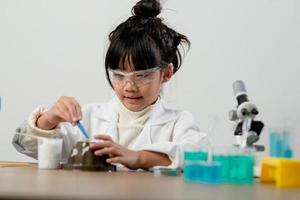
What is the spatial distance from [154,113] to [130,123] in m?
0.08

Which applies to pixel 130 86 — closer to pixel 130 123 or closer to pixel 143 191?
pixel 130 123

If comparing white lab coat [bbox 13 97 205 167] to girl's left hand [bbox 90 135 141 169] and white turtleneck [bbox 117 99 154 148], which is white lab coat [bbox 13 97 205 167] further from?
girl's left hand [bbox 90 135 141 169]

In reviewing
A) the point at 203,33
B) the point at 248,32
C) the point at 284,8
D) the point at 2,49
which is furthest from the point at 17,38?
the point at 284,8

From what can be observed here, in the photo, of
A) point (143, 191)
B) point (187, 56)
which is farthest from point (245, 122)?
point (187, 56)

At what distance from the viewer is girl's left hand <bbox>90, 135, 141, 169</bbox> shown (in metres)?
1.13

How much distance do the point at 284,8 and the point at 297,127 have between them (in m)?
0.46

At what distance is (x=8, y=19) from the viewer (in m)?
2.18

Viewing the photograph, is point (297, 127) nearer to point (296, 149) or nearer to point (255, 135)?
point (296, 149)

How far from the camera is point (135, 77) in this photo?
1406 millimetres

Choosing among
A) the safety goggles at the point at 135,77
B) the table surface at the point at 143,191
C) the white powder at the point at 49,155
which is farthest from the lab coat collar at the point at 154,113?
the table surface at the point at 143,191

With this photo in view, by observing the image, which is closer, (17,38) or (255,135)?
(255,135)

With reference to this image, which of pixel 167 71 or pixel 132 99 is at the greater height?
pixel 167 71

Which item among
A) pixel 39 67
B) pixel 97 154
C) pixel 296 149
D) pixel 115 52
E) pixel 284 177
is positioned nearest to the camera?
pixel 284 177

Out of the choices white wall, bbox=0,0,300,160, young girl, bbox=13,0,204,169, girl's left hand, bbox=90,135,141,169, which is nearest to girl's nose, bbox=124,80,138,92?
young girl, bbox=13,0,204,169
